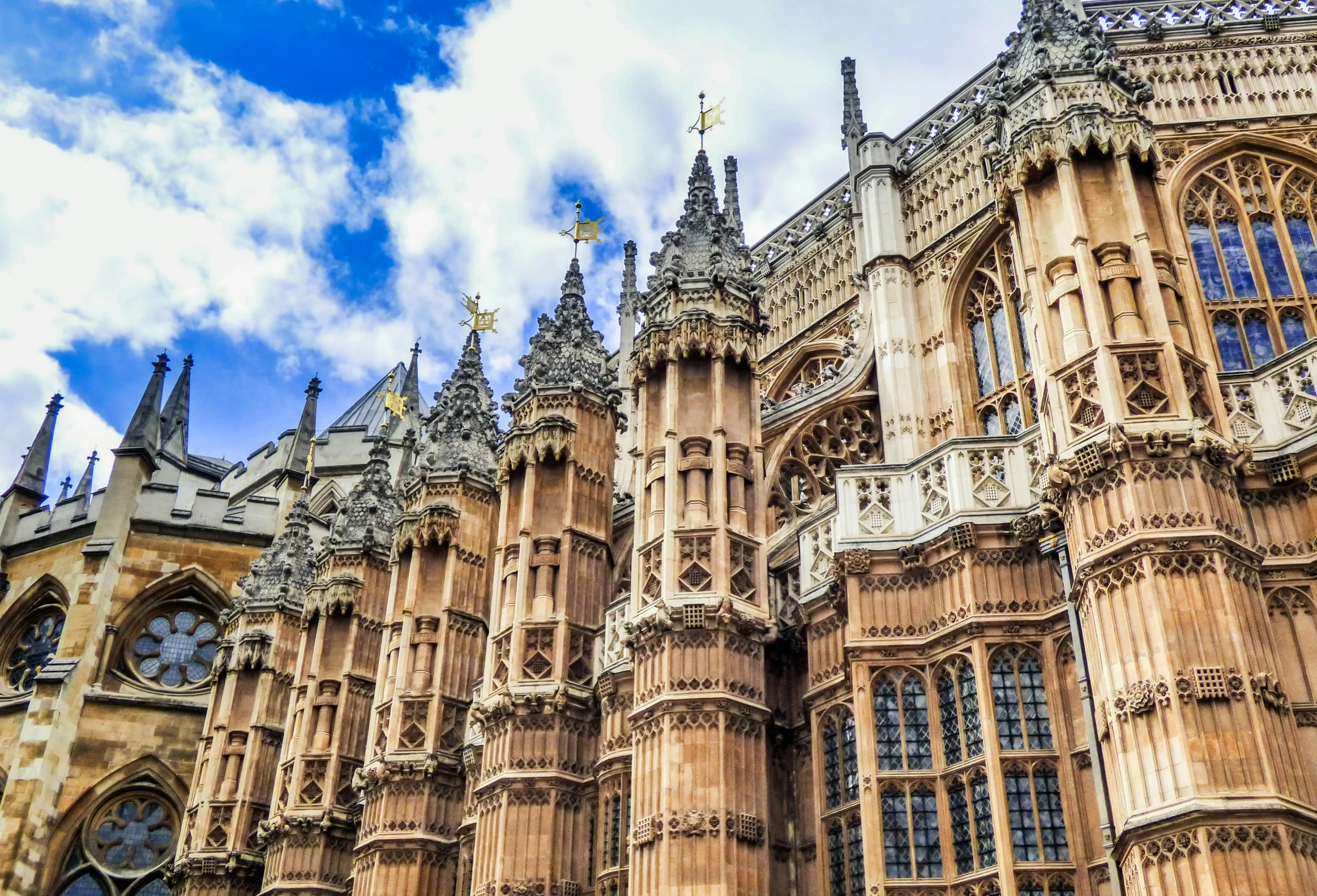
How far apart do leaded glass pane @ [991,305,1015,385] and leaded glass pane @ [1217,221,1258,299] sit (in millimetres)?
3649

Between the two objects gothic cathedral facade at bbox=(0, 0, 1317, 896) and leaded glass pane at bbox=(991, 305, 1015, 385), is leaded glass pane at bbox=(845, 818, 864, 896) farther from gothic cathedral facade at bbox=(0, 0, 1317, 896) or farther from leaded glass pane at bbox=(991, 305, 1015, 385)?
leaded glass pane at bbox=(991, 305, 1015, 385)

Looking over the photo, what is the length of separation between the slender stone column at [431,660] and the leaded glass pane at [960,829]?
36.3 feet

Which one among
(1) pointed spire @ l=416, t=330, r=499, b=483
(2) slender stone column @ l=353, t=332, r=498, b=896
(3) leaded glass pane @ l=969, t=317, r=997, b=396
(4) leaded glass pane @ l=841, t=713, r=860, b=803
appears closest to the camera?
(4) leaded glass pane @ l=841, t=713, r=860, b=803

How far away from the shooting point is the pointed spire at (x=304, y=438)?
43.5 metres

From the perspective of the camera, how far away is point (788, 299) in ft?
91.5

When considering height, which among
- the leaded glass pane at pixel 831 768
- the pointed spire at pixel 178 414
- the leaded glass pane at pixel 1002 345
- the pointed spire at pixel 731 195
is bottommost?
the leaded glass pane at pixel 831 768

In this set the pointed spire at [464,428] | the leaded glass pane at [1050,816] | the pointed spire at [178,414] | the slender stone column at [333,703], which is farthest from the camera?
the pointed spire at [178,414]

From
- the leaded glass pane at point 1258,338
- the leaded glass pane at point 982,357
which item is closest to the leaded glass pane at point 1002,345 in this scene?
the leaded glass pane at point 982,357

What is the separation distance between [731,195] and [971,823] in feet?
56.9

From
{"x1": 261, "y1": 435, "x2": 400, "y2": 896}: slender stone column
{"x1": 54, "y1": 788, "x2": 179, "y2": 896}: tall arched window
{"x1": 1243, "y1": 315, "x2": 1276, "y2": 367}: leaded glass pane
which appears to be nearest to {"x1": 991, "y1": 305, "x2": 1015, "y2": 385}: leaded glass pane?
{"x1": 1243, "y1": 315, "x2": 1276, "y2": 367}: leaded glass pane

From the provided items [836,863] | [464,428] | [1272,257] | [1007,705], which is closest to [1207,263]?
[1272,257]

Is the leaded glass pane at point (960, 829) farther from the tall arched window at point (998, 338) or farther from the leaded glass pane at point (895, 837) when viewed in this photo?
the tall arched window at point (998, 338)

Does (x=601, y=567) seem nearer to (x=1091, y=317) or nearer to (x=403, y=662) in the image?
(x=403, y=662)

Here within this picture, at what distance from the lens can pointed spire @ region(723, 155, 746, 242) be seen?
27625mm
